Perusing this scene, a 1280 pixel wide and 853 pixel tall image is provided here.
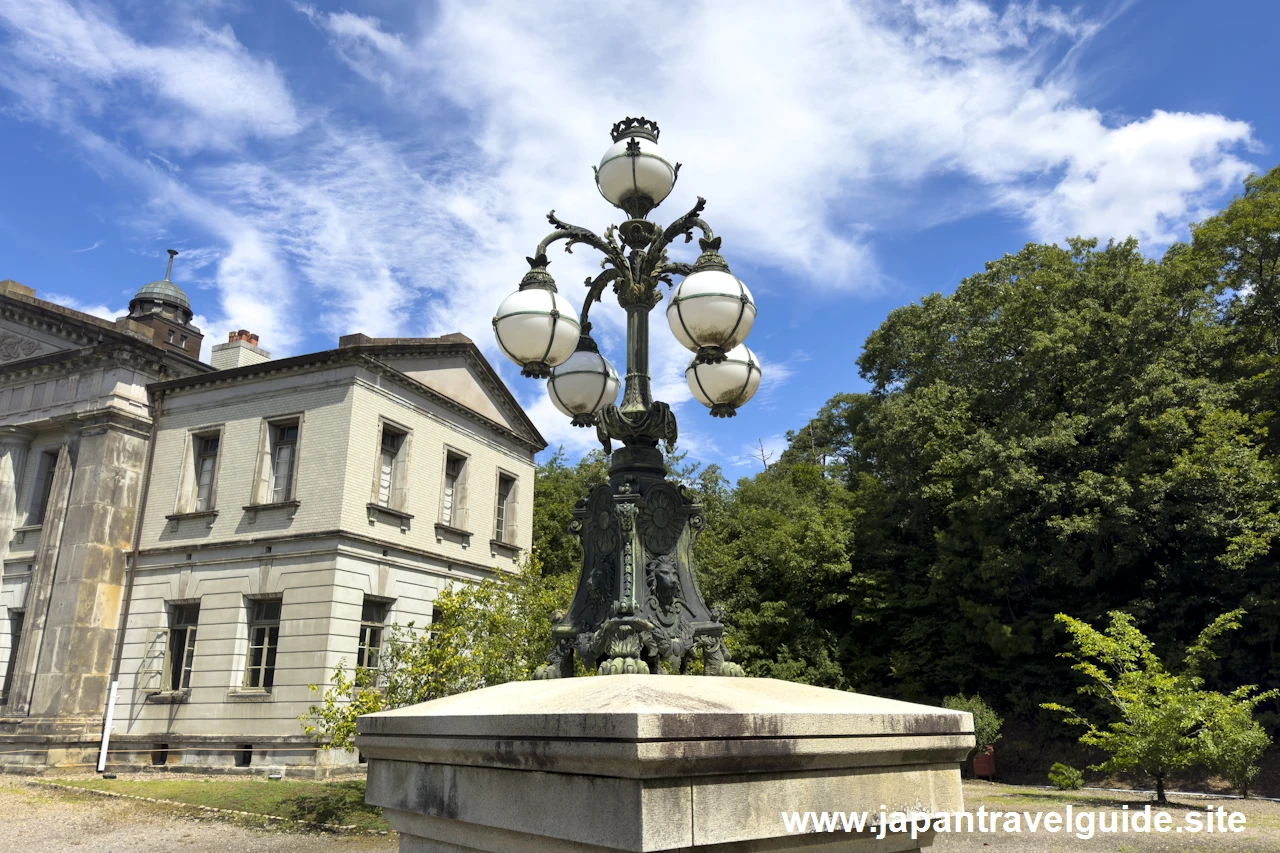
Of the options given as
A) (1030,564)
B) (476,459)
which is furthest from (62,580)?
(1030,564)

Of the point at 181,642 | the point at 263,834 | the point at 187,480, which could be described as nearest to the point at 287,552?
the point at 181,642

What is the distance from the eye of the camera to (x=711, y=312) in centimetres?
462

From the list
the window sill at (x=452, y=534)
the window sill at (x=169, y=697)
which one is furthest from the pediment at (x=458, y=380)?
the window sill at (x=169, y=697)

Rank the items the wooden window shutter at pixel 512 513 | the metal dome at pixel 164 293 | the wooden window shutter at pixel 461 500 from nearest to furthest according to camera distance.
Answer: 1. the wooden window shutter at pixel 461 500
2. the wooden window shutter at pixel 512 513
3. the metal dome at pixel 164 293

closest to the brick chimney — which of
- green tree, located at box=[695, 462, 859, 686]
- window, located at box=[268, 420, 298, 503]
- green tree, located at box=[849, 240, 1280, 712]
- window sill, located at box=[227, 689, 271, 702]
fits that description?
window, located at box=[268, 420, 298, 503]

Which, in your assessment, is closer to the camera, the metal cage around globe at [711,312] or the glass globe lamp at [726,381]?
the metal cage around globe at [711,312]

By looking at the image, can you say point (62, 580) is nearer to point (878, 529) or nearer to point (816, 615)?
point (816, 615)

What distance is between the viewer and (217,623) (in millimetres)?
20281

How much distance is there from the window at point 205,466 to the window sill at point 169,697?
4.56 m

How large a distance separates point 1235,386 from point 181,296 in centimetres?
4544

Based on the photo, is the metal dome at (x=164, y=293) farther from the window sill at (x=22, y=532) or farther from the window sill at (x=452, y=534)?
the window sill at (x=452, y=534)

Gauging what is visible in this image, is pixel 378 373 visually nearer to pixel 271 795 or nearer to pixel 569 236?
pixel 271 795

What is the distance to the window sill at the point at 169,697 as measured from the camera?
19.9 metres

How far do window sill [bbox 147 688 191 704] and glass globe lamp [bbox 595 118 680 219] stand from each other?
1964cm
